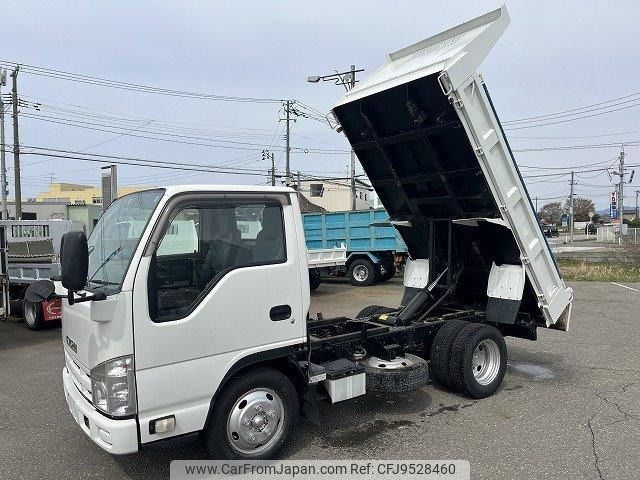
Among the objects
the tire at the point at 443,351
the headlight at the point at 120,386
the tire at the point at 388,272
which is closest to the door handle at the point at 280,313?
the headlight at the point at 120,386

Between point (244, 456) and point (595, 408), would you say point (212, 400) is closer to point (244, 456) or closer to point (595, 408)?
point (244, 456)

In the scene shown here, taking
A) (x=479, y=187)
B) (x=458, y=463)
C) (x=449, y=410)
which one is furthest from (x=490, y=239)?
(x=458, y=463)

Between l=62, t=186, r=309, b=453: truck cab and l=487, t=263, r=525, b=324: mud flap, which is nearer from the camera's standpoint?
l=62, t=186, r=309, b=453: truck cab

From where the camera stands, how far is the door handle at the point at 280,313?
3855 mm

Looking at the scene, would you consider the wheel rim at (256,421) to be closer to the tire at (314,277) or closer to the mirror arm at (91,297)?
the mirror arm at (91,297)

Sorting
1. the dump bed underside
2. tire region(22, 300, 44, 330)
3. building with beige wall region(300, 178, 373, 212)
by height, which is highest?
building with beige wall region(300, 178, 373, 212)

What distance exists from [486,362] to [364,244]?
11100 mm

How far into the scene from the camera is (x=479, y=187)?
207 inches

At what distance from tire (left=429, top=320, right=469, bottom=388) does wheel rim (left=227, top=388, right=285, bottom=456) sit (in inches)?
80.9

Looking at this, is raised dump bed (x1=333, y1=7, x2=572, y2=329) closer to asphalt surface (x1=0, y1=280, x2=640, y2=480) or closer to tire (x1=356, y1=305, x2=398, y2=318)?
tire (x1=356, y1=305, x2=398, y2=318)

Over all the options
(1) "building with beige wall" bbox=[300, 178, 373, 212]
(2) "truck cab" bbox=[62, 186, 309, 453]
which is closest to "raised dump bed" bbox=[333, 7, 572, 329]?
(2) "truck cab" bbox=[62, 186, 309, 453]

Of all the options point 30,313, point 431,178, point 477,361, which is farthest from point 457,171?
point 30,313

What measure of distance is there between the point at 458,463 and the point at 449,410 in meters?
1.12

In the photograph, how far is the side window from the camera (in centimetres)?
352
